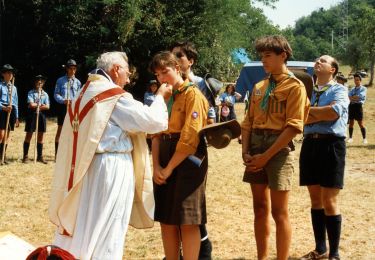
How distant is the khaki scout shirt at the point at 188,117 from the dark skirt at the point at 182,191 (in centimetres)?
12

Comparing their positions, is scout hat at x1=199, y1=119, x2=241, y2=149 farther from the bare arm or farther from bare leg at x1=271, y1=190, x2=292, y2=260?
Answer: the bare arm

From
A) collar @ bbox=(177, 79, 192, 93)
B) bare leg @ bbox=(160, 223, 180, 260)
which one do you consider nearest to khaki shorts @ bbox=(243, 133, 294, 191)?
collar @ bbox=(177, 79, 192, 93)

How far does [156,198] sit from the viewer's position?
431 centimetres

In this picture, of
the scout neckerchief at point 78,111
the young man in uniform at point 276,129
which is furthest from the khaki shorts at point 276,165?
the scout neckerchief at point 78,111

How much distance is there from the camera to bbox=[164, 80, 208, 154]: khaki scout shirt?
159 inches

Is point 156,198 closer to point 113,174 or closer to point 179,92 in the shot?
point 113,174

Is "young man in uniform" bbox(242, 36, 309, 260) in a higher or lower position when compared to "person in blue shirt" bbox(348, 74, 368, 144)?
lower

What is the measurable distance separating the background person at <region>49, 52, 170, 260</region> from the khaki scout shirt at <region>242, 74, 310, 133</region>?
845mm

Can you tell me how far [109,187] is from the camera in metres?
3.85

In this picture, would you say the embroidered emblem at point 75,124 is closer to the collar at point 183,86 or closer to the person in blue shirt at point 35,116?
the collar at point 183,86

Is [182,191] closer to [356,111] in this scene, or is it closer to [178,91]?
[178,91]

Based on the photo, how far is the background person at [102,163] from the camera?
151 inches

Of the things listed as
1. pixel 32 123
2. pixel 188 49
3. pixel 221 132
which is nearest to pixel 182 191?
pixel 221 132

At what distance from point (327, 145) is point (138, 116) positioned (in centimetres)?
203
